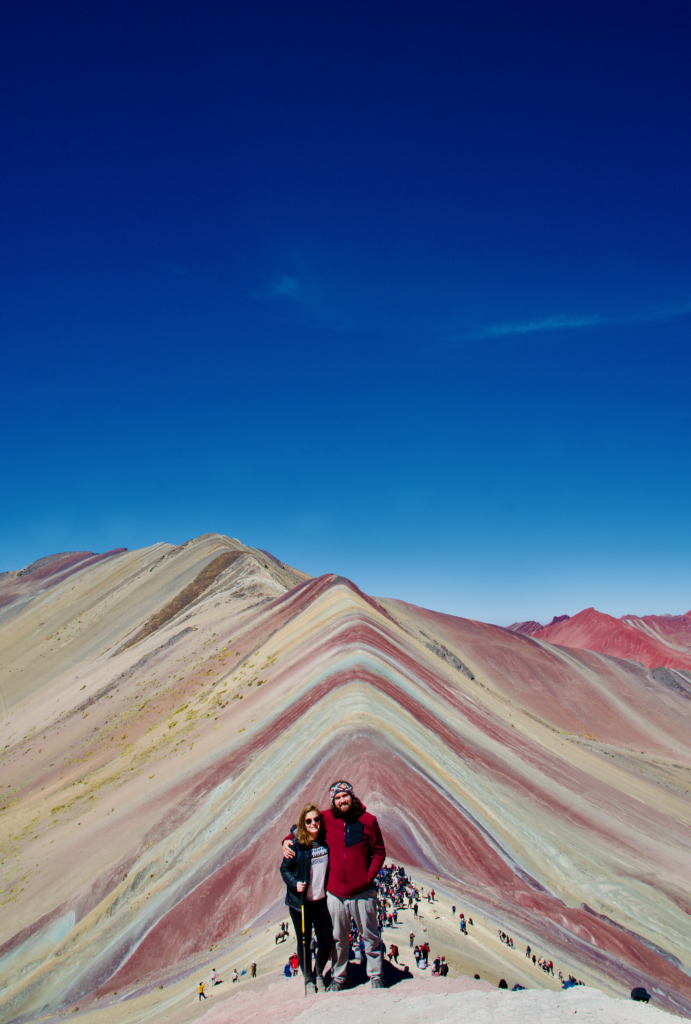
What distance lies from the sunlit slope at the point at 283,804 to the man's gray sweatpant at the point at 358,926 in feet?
21.9

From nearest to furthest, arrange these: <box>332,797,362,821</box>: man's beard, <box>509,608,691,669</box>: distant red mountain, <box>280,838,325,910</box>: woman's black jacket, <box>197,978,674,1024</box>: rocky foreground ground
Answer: <box>197,978,674,1024</box>: rocky foreground ground, <box>280,838,325,910</box>: woman's black jacket, <box>332,797,362,821</box>: man's beard, <box>509,608,691,669</box>: distant red mountain

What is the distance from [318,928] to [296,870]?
745 mm

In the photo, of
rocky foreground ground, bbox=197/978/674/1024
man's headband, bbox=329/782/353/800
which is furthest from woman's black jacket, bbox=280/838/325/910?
rocky foreground ground, bbox=197/978/674/1024

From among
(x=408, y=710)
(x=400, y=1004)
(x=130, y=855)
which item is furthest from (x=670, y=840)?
(x=400, y=1004)

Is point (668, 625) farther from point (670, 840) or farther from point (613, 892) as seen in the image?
point (613, 892)

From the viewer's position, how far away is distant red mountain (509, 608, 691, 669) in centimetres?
11796

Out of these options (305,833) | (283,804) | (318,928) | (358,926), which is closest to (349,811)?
(305,833)

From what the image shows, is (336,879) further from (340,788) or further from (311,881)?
(340,788)

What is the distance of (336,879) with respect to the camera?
6.14 meters

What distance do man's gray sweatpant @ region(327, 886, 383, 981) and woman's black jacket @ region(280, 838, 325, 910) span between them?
0.37 m

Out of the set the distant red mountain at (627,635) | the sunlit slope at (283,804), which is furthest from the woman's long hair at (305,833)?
the distant red mountain at (627,635)

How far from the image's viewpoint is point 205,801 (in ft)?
69.3

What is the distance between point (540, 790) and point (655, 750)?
45823 mm

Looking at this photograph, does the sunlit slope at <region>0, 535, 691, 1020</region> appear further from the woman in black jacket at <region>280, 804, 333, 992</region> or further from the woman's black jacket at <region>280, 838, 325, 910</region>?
the woman's black jacket at <region>280, 838, 325, 910</region>
